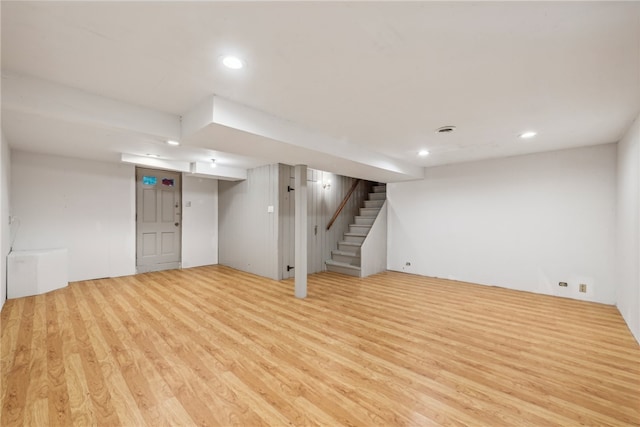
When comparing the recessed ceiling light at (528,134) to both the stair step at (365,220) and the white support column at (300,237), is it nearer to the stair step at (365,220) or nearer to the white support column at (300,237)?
the white support column at (300,237)

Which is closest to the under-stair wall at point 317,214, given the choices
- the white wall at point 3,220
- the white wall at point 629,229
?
the white wall at point 3,220

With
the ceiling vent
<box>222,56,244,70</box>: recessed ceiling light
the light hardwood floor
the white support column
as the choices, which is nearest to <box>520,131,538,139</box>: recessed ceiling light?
the ceiling vent

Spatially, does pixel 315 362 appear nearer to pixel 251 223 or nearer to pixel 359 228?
pixel 251 223

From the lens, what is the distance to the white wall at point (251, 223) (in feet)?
18.8

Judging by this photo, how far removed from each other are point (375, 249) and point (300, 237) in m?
2.56

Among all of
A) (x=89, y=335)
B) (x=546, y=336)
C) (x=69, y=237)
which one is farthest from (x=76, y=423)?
(x=69, y=237)

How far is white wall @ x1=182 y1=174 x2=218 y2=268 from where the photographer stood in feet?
22.0

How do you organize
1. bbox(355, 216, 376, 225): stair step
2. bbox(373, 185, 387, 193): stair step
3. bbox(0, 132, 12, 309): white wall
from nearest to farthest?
bbox(0, 132, 12, 309): white wall, bbox(355, 216, 376, 225): stair step, bbox(373, 185, 387, 193): stair step

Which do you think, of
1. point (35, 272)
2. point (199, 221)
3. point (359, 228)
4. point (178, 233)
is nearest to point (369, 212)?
point (359, 228)

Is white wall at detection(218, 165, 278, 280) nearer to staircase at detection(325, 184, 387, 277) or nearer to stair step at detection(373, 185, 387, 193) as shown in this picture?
staircase at detection(325, 184, 387, 277)

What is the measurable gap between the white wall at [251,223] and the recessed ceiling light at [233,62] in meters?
3.58

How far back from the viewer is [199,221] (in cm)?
697

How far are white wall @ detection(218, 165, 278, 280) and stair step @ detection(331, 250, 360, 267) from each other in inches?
68.0

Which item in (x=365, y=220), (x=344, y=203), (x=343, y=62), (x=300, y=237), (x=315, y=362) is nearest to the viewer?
(x=343, y=62)
